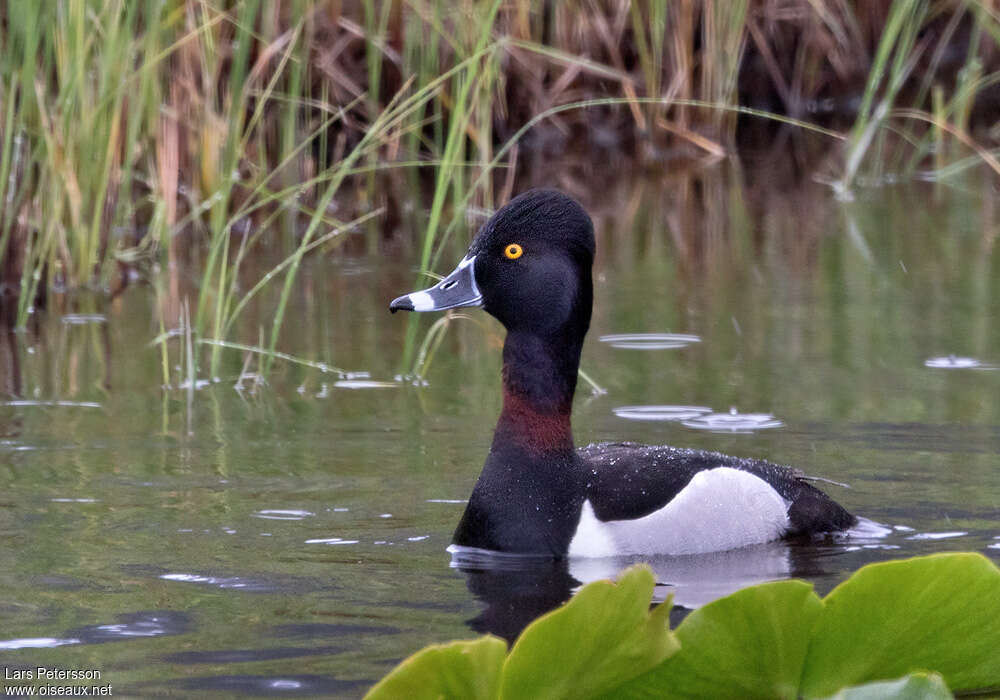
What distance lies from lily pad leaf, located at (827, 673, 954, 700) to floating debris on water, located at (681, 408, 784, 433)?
406 centimetres

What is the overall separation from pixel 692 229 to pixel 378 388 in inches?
189

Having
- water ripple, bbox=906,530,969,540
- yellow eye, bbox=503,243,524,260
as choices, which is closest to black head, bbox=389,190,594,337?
yellow eye, bbox=503,243,524,260

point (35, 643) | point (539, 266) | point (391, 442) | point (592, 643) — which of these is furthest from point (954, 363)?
point (592, 643)

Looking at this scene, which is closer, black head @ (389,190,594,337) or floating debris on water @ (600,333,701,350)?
black head @ (389,190,594,337)

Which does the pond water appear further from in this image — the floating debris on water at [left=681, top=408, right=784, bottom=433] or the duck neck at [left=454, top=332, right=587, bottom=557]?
the duck neck at [left=454, top=332, right=587, bottom=557]

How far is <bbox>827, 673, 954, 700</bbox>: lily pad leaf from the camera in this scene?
2785 millimetres

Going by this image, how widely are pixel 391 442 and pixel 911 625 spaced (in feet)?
12.3

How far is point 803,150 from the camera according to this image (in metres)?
15.8

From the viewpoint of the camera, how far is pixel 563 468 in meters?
Result: 5.48

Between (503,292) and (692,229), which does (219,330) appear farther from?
(692,229)

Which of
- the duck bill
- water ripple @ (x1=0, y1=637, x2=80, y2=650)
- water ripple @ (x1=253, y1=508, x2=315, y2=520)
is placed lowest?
water ripple @ (x1=0, y1=637, x2=80, y2=650)

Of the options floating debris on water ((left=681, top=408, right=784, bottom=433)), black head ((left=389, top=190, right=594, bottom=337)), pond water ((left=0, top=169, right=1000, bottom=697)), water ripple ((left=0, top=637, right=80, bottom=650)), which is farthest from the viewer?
floating debris on water ((left=681, top=408, right=784, bottom=433))

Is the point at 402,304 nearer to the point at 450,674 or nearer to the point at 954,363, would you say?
the point at 450,674

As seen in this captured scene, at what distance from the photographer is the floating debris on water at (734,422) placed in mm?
6941
